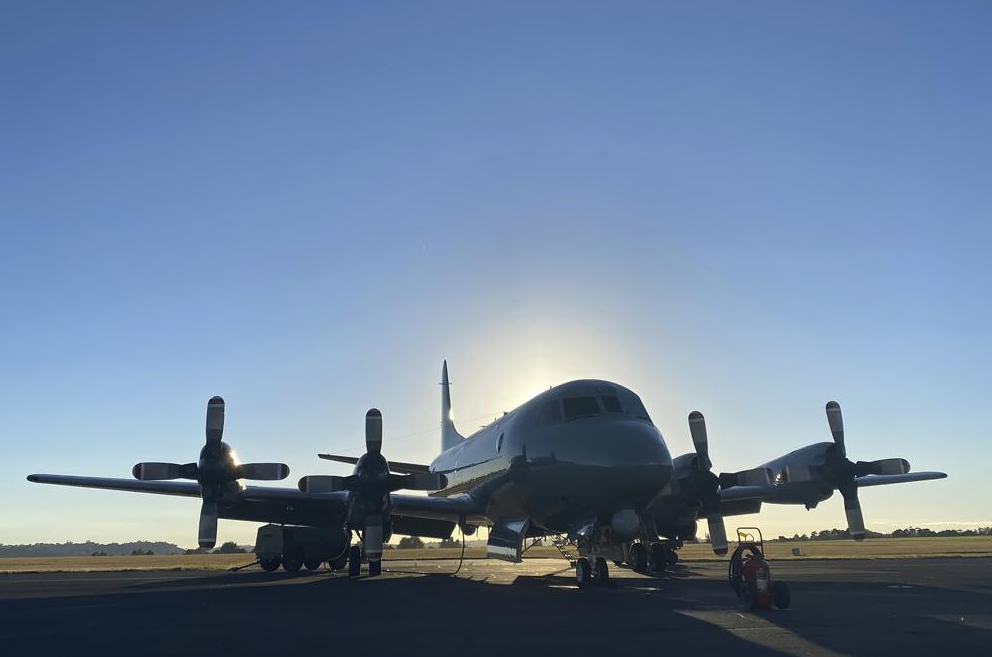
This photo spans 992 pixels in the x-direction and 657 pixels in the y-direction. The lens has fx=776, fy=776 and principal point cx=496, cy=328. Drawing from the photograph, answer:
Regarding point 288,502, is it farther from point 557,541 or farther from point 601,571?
point 601,571

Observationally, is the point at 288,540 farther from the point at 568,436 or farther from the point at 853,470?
the point at 853,470

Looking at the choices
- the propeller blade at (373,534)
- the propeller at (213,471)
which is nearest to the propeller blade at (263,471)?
the propeller at (213,471)

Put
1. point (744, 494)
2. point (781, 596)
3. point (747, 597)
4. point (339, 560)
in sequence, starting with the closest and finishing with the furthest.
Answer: point (781, 596) < point (747, 597) < point (744, 494) < point (339, 560)

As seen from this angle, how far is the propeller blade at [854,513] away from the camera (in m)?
26.7

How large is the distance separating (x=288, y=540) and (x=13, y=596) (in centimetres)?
1154

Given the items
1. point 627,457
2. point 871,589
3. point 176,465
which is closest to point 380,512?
point 176,465

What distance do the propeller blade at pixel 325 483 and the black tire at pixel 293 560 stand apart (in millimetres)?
8827

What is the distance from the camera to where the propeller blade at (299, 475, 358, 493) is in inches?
944

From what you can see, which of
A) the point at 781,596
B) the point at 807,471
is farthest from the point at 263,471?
the point at 807,471

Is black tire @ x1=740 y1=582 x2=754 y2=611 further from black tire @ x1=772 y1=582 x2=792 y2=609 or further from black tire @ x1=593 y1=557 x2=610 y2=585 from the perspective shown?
black tire @ x1=593 y1=557 x2=610 y2=585

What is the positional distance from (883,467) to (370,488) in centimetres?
1721

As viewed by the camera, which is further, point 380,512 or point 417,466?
point 417,466

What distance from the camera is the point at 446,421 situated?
168 ft

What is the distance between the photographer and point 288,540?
31.4 meters
